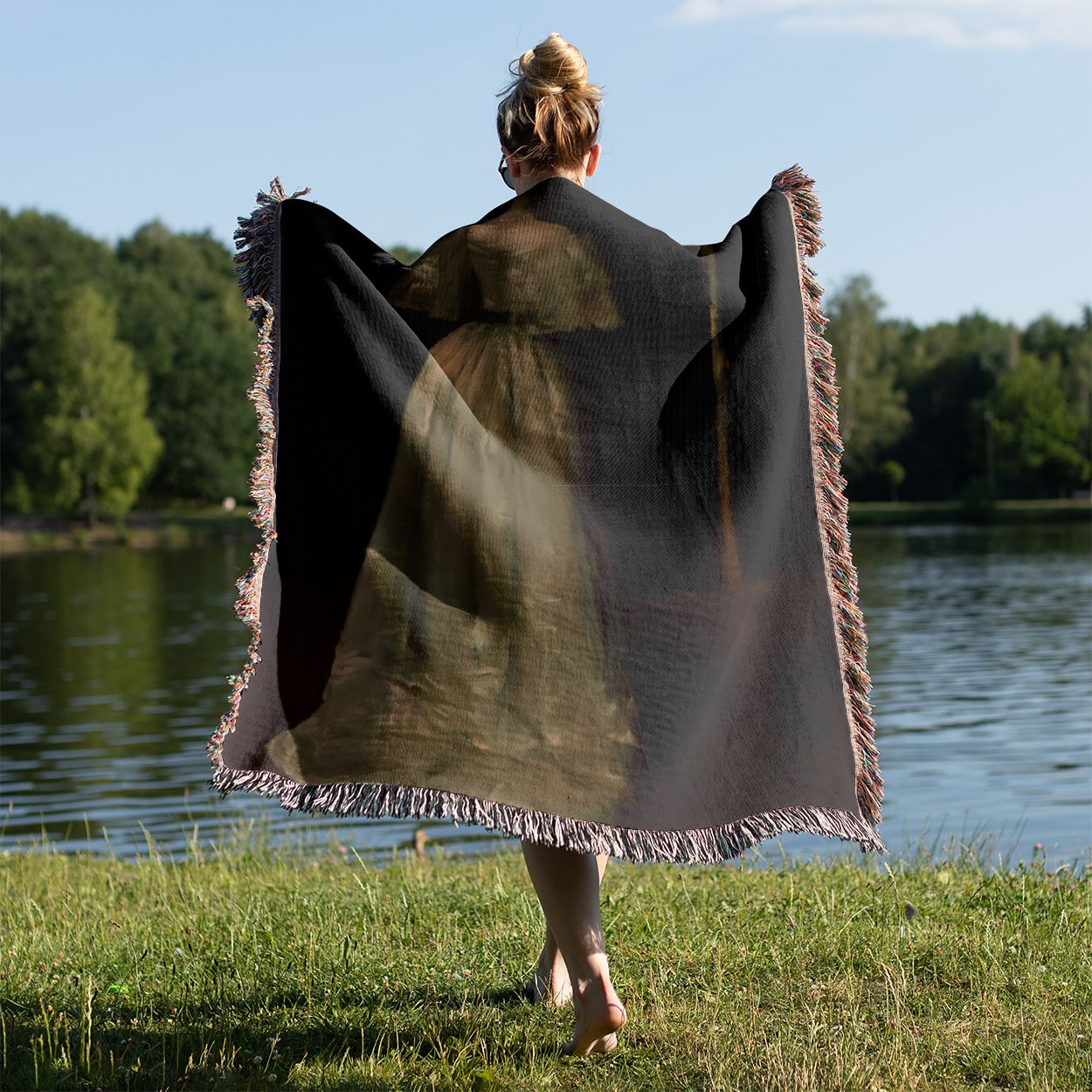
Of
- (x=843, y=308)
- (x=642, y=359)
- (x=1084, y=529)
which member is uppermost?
(x=843, y=308)

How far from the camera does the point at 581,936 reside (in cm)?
284

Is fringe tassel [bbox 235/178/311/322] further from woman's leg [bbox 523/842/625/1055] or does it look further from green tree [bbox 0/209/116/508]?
green tree [bbox 0/209/116/508]

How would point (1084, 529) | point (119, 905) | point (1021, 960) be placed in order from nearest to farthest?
point (1021, 960) < point (119, 905) < point (1084, 529)

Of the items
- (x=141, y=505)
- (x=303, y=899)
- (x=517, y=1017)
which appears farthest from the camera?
(x=141, y=505)

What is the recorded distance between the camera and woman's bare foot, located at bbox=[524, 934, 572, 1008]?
3.20 m

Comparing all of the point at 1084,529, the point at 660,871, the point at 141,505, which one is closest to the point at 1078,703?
the point at 660,871

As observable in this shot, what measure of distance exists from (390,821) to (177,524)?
150 feet

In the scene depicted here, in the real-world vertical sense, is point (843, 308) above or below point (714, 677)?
above

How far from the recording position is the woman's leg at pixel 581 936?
2.81 m

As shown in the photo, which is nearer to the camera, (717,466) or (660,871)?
(717,466)

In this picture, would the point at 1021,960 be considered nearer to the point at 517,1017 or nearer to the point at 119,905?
the point at 517,1017

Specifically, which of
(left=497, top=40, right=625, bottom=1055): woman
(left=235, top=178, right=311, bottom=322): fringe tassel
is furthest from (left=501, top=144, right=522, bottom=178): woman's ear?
(left=235, top=178, right=311, bottom=322): fringe tassel

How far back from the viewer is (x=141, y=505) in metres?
61.7

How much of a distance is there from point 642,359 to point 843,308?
6507cm
